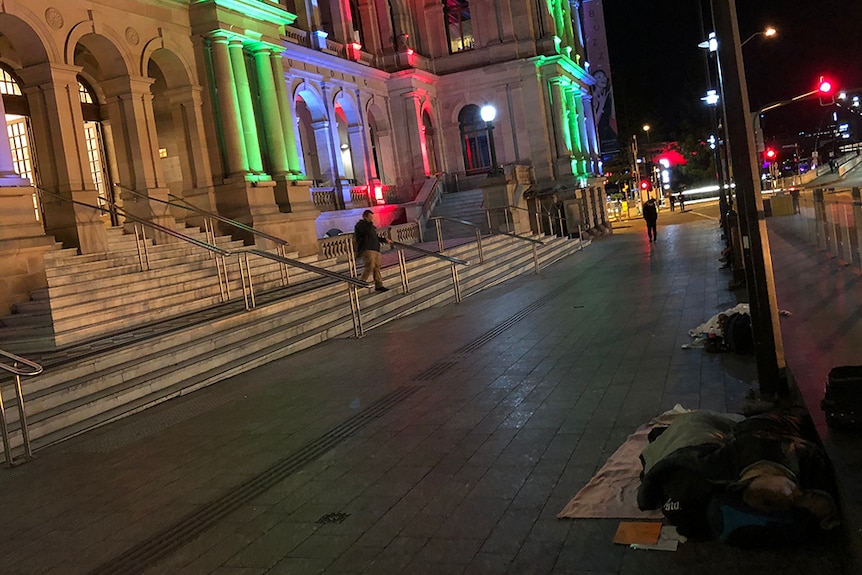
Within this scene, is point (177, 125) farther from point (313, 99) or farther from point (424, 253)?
point (313, 99)

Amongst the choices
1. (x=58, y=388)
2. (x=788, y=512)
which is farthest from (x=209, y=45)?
(x=788, y=512)

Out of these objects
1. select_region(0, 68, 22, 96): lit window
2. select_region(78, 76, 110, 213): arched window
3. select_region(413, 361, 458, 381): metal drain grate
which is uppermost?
select_region(0, 68, 22, 96): lit window

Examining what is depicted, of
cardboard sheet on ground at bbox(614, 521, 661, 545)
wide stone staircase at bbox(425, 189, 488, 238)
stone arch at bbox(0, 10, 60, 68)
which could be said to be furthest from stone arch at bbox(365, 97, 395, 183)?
cardboard sheet on ground at bbox(614, 521, 661, 545)

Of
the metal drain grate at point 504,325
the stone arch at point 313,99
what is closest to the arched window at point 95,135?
the stone arch at point 313,99

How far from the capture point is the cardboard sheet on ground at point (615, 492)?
4.20 m

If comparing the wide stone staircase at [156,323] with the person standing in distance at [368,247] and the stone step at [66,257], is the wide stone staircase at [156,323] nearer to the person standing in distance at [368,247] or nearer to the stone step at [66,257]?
the stone step at [66,257]

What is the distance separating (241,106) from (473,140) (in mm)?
20668

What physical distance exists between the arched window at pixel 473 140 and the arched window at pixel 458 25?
10.8 feet

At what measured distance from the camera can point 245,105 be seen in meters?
19.1

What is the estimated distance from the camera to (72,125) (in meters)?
14.5

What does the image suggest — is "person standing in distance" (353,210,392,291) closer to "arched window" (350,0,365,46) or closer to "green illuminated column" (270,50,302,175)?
"green illuminated column" (270,50,302,175)

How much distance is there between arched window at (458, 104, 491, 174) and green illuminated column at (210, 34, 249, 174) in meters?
19.8

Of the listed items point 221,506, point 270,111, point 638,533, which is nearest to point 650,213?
point 270,111

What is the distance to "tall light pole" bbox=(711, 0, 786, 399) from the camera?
19.4 ft
